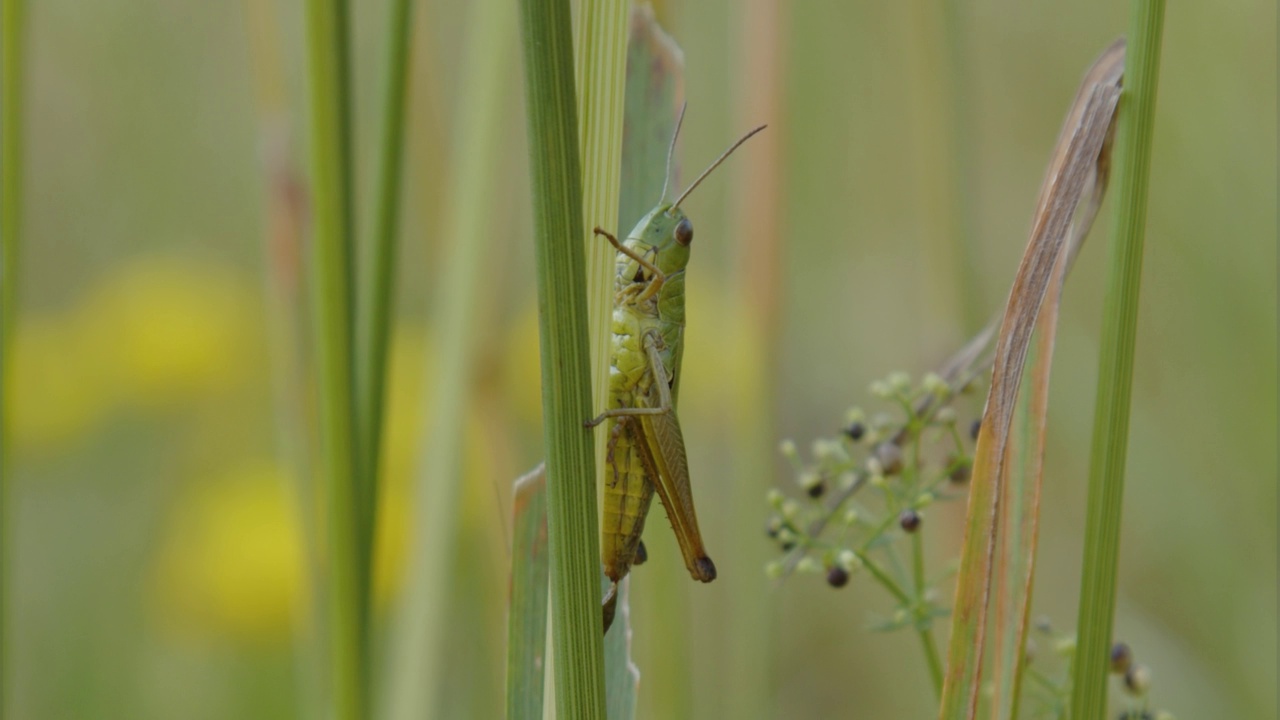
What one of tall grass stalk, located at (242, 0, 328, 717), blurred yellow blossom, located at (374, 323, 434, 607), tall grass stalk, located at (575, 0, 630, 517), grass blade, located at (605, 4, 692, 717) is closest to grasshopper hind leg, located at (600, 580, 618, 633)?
grass blade, located at (605, 4, 692, 717)

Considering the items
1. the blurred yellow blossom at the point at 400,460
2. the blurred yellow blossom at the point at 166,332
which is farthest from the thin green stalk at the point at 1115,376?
the blurred yellow blossom at the point at 166,332

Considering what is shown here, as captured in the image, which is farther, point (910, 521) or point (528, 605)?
point (910, 521)

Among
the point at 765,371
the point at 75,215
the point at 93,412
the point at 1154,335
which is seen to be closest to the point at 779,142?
the point at 765,371

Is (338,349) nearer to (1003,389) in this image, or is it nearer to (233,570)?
(1003,389)

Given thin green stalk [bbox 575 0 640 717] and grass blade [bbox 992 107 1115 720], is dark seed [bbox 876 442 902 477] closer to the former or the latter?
grass blade [bbox 992 107 1115 720]

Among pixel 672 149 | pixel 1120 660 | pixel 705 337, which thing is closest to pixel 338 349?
pixel 672 149

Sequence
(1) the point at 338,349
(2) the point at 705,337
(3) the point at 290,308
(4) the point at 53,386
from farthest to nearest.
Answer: (2) the point at 705,337
(4) the point at 53,386
(3) the point at 290,308
(1) the point at 338,349

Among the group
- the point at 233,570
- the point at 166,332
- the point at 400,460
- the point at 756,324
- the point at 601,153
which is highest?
the point at 601,153
